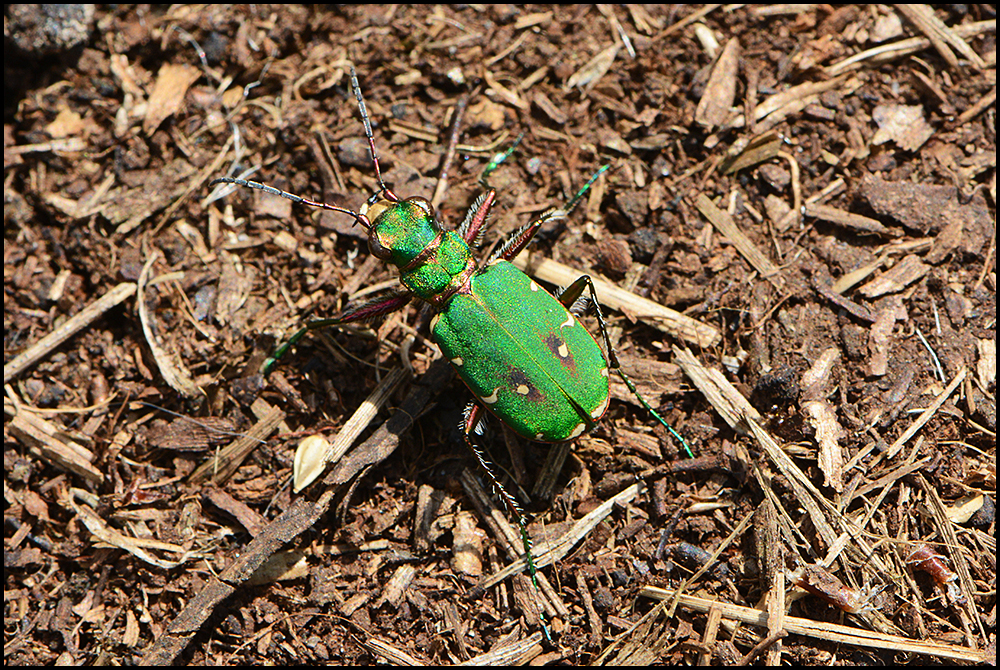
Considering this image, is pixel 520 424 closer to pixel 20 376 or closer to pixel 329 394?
pixel 329 394

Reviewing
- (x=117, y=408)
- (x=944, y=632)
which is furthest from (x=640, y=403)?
(x=117, y=408)

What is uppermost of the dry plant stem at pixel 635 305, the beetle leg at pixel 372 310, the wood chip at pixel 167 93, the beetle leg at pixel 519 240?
the wood chip at pixel 167 93

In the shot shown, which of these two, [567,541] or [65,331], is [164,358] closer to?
[65,331]

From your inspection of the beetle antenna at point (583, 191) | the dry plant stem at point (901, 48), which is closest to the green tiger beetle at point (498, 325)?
the beetle antenna at point (583, 191)

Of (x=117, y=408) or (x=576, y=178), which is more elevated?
(x=576, y=178)

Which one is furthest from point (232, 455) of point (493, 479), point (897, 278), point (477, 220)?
point (897, 278)

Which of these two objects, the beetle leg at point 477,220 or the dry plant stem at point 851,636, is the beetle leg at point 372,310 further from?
the dry plant stem at point 851,636
